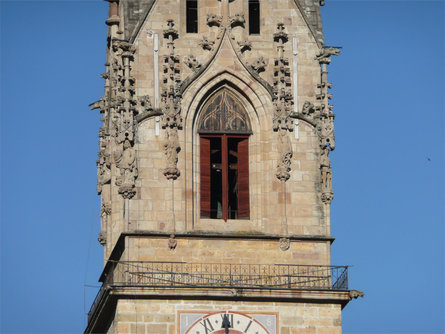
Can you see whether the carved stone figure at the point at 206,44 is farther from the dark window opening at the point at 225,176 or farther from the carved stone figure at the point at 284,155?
the carved stone figure at the point at 284,155

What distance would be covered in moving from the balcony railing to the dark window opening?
5.74 feet

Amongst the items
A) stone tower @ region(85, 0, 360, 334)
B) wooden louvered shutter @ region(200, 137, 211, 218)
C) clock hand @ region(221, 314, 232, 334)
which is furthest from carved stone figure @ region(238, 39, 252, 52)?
clock hand @ region(221, 314, 232, 334)

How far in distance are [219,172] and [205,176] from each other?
557mm

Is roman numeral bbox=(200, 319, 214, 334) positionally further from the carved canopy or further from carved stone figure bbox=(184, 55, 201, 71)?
carved stone figure bbox=(184, 55, 201, 71)

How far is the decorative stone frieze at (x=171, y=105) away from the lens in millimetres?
50000

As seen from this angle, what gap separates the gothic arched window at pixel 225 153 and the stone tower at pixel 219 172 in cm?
4

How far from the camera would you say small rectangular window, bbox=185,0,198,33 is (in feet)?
170

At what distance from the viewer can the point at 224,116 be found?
51.0 m

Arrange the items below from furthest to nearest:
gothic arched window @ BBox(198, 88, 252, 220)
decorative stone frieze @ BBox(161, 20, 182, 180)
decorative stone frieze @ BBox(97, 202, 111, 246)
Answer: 1. decorative stone frieze @ BBox(97, 202, 111, 246)
2. gothic arched window @ BBox(198, 88, 252, 220)
3. decorative stone frieze @ BBox(161, 20, 182, 180)

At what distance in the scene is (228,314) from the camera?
4825cm

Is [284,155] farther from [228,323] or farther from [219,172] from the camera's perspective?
[228,323]

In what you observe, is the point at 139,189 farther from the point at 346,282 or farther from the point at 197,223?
the point at 346,282

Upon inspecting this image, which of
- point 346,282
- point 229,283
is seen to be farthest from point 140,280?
point 346,282

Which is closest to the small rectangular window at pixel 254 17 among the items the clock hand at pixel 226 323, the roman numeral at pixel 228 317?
the roman numeral at pixel 228 317
